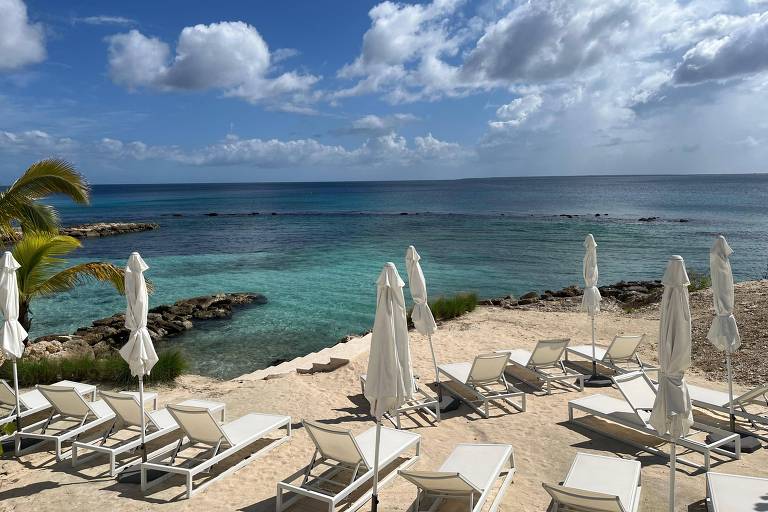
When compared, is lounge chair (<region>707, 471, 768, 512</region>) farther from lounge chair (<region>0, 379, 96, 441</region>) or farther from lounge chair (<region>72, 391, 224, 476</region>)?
lounge chair (<region>0, 379, 96, 441</region>)

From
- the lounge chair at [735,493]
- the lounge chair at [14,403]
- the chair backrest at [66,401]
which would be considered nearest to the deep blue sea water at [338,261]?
the lounge chair at [14,403]

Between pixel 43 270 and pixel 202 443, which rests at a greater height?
pixel 43 270

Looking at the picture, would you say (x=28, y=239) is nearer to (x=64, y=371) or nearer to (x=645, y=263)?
(x=64, y=371)

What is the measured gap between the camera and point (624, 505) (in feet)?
16.3

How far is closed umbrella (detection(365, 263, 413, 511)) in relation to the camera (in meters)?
5.21

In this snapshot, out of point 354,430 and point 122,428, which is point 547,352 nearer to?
point 354,430

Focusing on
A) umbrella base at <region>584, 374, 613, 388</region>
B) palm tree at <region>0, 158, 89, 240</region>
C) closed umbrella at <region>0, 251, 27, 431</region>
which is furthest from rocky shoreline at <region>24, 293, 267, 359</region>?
umbrella base at <region>584, 374, 613, 388</region>

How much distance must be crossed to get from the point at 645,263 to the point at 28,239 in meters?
29.2

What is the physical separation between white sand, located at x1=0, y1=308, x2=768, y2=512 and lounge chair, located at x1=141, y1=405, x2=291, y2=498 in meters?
0.15

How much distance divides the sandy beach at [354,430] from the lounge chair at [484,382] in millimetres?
259

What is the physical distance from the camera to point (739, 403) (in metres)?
7.27

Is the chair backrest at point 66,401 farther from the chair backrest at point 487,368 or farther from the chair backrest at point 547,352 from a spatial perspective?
the chair backrest at point 547,352

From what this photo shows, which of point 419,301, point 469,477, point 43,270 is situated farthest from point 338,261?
point 469,477

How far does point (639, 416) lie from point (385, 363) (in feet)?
13.4
